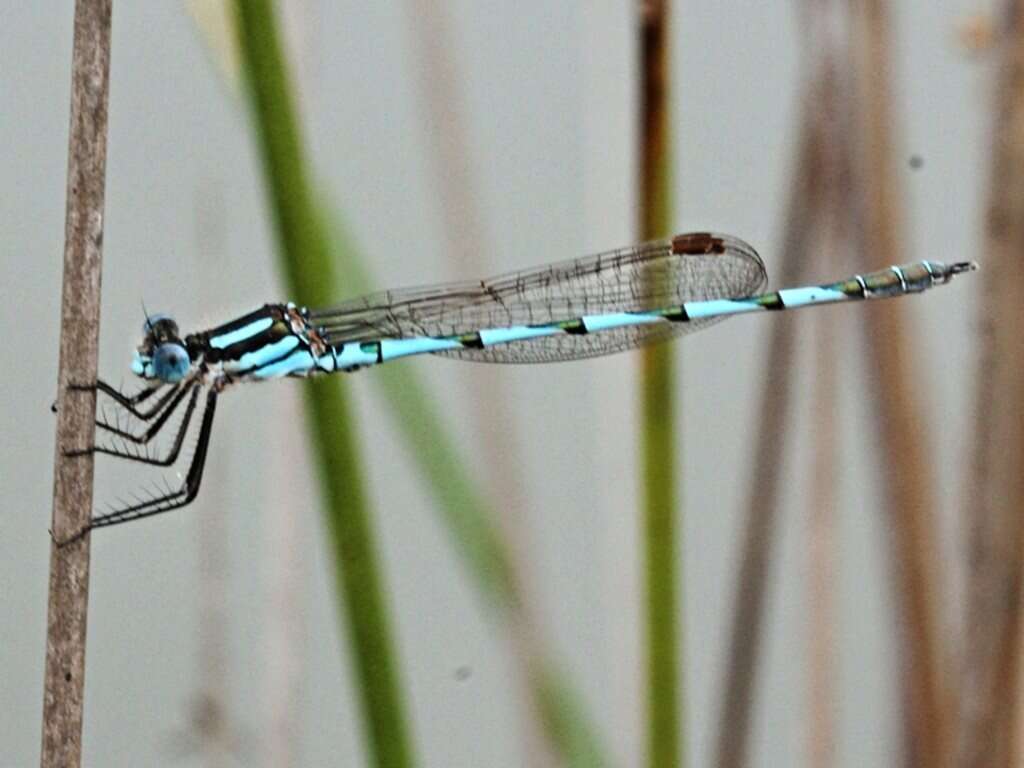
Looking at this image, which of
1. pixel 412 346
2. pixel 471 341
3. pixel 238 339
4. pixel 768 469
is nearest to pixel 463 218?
pixel 471 341

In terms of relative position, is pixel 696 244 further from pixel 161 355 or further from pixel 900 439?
pixel 161 355

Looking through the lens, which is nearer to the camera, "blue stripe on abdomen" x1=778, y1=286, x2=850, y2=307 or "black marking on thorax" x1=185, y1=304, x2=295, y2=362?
"black marking on thorax" x1=185, y1=304, x2=295, y2=362

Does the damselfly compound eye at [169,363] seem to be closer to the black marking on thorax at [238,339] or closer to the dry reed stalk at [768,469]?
the black marking on thorax at [238,339]

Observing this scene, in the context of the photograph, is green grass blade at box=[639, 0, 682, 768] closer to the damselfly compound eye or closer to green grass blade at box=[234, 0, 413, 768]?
green grass blade at box=[234, 0, 413, 768]

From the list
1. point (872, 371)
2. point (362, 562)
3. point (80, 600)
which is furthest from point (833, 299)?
point (80, 600)

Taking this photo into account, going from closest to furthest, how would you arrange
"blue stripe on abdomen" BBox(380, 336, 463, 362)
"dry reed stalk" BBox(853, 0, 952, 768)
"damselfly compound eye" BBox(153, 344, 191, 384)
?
"damselfly compound eye" BBox(153, 344, 191, 384), "dry reed stalk" BBox(853, 0, 952, 768), "blue stripe on abdomen" BBox(380, 336, 463, 362)

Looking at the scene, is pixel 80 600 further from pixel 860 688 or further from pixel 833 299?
pixel 860 688

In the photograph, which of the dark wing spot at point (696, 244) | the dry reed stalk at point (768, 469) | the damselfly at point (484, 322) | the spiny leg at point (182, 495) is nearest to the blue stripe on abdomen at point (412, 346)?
the damselfly at point (484, 322)

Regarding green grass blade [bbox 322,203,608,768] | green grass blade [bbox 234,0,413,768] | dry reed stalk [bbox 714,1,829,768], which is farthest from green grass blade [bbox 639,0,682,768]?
dry reed stalk [bbox 714,1,829,768]

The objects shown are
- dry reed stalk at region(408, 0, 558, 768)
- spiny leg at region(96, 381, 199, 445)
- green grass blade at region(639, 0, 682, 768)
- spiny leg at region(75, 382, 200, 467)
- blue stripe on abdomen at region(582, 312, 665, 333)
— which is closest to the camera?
green grass blade at region(639, 0, 682, 768)
